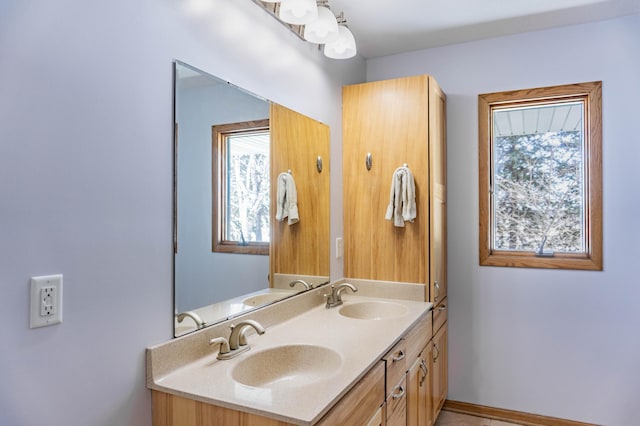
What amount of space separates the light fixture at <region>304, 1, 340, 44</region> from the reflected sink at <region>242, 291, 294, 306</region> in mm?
1200

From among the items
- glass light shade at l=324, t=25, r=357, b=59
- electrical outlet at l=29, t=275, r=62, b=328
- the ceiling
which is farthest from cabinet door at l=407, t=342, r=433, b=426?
the ceiling

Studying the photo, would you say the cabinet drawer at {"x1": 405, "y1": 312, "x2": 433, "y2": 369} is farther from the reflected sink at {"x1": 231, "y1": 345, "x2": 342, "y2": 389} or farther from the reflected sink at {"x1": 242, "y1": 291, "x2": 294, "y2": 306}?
the reflected sink at {"x1": 242, "y1": 291, "x2": 294, "y2": 306}

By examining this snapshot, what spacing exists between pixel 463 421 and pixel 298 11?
2619mm

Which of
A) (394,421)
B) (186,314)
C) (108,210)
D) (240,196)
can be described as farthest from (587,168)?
(108,210)

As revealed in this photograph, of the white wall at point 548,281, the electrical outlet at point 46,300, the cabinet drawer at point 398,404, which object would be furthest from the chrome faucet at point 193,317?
the white wall at point 548,281

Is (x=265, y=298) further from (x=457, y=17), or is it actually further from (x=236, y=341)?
(x=457, y=17)

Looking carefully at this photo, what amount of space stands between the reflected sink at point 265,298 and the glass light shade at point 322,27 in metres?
1.20

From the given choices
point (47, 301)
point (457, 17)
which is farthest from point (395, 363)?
point (457, 17)

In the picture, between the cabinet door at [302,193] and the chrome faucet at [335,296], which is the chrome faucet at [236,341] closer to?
the cabinet door at [302,193]

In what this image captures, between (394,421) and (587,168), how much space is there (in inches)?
76.8

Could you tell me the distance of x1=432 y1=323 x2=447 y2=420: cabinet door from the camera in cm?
242

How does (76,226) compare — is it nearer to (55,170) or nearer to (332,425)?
(55,170)

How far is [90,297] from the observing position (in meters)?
1.09

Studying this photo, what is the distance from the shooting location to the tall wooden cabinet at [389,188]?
2.42 metres
